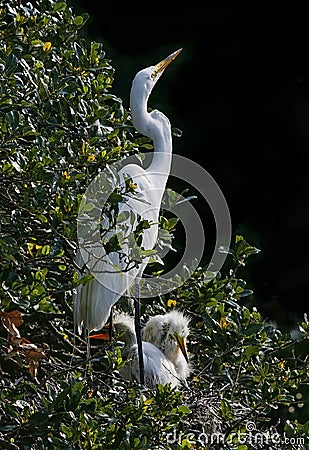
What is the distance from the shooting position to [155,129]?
242 centimetres

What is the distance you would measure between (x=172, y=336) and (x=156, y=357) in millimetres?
113

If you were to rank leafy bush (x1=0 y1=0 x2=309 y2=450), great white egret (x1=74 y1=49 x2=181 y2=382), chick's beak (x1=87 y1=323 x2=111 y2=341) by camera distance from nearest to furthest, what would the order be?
leafy bush (x1=0 y1=0 x2=309 y2=450)
great white egret (x1=74 y1=49 x2=181 y2=382)
chick's beak (x1=87 y1=323 x2=111 y2=341)

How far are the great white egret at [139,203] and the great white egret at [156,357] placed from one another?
0.11 metres

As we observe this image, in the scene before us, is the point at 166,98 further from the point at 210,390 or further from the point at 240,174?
the point at 210,390

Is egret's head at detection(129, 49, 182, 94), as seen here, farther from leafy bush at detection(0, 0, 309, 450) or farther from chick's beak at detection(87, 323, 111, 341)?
chick's beak at detection(87, 323, 111, 341)

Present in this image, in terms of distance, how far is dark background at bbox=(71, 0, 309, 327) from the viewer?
357cm

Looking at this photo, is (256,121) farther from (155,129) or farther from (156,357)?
(156,357)

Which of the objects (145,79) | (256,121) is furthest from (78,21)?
(256,121)

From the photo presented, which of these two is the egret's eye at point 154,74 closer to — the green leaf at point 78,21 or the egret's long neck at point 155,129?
the egret's long neck at point 155,129

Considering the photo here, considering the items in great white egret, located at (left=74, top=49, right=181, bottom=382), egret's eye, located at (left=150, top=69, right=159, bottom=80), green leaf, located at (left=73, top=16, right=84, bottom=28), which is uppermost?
green leaf, located at (left=73, top=16, right=84, bottom=28)

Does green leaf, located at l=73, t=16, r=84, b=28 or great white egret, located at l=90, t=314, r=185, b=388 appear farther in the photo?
great white egret, located at l=90, t=314, r=185, b=388

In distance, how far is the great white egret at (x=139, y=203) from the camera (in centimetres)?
222

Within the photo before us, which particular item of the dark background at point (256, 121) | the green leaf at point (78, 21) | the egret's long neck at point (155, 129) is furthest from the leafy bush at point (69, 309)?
the dark background at point (256, 121)

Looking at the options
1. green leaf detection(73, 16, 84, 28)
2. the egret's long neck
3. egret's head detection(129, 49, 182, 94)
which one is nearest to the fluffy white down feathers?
the egret's long neck
